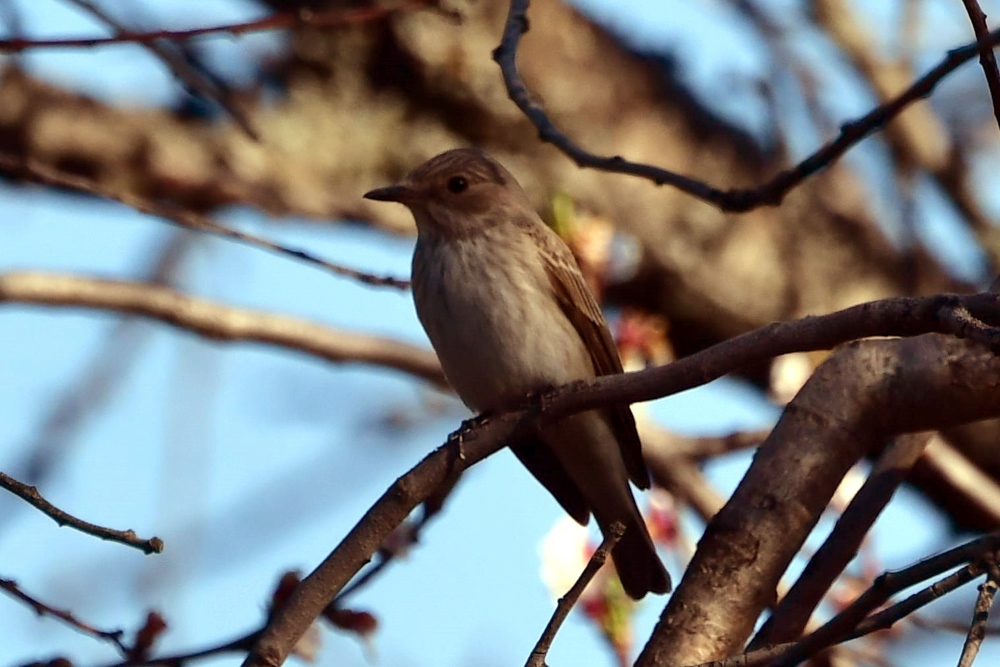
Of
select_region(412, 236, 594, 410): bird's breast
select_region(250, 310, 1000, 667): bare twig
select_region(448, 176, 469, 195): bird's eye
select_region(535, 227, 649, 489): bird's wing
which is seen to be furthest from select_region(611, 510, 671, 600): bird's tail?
select_region(448, 176, 469, 195): bird's eye

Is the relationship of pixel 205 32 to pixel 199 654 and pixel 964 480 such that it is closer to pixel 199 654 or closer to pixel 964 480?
pixel 199 654

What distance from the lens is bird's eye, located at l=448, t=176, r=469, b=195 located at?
18.8 ft

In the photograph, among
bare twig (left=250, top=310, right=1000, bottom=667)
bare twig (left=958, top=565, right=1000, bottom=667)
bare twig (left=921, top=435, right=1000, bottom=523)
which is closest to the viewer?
bare twig (left=958, top=565, right=1000, bottom=667)

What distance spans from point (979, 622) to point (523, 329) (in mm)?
2569

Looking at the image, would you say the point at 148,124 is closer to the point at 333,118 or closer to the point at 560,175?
the point at 333,118

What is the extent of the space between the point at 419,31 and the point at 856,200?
3.19 meters

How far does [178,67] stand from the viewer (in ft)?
14.9

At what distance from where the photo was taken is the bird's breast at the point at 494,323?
16.8 feet

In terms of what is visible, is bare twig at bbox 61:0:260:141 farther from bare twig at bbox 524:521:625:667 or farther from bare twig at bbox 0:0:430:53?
bare twig at bbox 524:521:625:667

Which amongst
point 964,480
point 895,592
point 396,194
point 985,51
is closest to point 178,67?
point 396,194

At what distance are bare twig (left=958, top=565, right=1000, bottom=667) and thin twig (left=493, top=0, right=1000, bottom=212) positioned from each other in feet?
4.74

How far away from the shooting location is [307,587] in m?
3.38

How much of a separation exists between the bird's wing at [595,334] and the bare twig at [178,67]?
1.27m

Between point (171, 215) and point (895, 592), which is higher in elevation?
point (171, 215)
